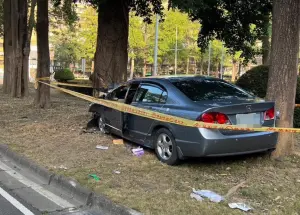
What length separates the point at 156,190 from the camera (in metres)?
5.33

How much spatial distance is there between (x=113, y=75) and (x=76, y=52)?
4682 cm

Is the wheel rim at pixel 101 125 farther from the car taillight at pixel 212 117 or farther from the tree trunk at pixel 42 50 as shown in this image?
the tree trunk at pixel 42 50

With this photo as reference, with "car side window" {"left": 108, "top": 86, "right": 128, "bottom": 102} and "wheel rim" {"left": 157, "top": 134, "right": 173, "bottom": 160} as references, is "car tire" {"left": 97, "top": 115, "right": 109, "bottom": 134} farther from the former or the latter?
"wheel rim" {"left": 157, "top": 134, "right": 173, "bottom": 160}

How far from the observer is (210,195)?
516 cm

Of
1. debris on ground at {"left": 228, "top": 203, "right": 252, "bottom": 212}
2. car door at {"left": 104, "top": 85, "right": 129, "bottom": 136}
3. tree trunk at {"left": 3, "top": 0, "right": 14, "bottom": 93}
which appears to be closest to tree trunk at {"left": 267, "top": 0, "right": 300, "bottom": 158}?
debris on ground at {"left": 228, "top": 203, "right": 252, "bottom": 212}

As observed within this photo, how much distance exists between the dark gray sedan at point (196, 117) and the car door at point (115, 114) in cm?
15

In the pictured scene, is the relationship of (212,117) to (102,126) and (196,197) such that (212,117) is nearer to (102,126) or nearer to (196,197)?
(196,197)

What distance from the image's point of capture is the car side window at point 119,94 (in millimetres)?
8289

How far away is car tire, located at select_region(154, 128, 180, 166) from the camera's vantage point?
6.38 meters

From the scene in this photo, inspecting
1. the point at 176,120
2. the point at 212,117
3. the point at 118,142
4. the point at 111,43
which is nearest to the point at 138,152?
the point at 118,142

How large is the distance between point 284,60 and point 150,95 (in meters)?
2.31

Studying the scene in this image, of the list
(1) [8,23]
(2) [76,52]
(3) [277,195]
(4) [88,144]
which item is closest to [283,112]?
(3) [277,195]

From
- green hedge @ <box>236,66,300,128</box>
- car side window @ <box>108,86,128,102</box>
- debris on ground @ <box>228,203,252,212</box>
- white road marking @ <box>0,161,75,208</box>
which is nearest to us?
debris on ground @ <box>228,203,252,212</box>

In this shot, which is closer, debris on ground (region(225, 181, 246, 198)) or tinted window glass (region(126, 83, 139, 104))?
debris on ground (region(225, 181, 246, 198))
